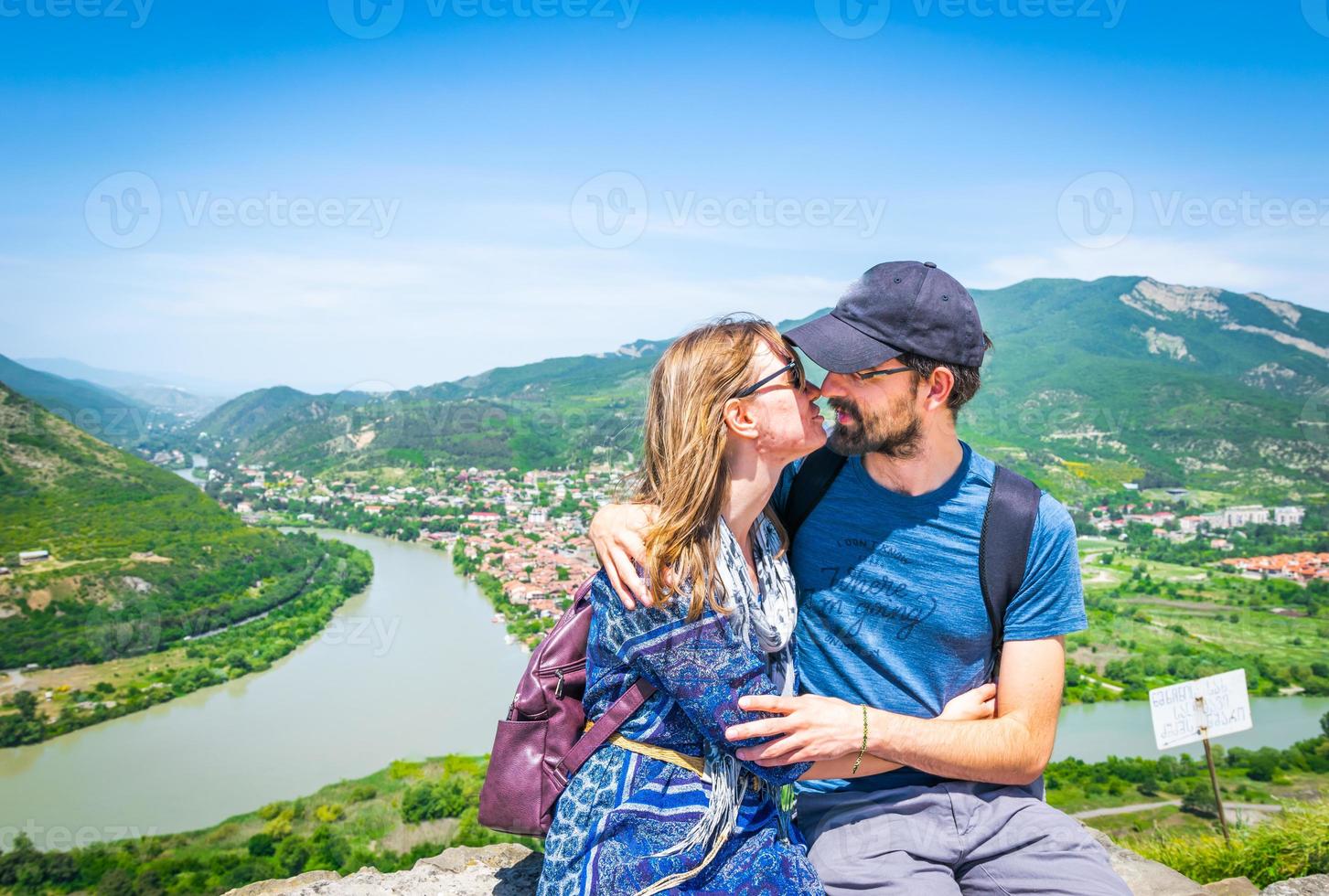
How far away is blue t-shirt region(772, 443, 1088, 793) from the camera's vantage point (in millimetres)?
1489

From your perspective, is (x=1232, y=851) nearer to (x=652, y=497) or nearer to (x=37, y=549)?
(x=652, y=497)

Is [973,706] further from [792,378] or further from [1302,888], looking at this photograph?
[1302,888]

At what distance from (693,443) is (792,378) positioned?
24 centimetres

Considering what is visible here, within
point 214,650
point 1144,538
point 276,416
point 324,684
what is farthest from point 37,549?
point 1144,538

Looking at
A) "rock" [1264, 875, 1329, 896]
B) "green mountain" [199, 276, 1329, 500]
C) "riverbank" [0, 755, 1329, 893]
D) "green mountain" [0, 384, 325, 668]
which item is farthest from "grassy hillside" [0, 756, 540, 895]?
"green mountain" [199, 276, 1329, 500]

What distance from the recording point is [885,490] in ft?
5.40

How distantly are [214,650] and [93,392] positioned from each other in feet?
203

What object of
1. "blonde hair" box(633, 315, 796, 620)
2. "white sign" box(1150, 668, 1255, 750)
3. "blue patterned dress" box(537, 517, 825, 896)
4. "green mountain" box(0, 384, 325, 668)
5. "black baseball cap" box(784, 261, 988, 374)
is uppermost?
"black baseball cap" box(784, 261, 988, 374)

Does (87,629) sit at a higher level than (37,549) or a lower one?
lower

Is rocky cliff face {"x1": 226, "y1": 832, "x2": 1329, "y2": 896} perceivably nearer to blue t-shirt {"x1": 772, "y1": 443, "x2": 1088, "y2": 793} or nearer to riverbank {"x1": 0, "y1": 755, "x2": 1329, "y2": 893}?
blue t-shirt {"x1": 772, "y1": 443, "x2": 1088, "y2": 793}

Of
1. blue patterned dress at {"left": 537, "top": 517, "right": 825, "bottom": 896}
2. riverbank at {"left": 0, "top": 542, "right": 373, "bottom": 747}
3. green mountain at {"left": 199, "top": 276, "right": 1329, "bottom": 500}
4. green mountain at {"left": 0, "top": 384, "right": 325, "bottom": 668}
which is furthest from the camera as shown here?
green mountain at {"left": 199, "top": 276, "right": 1329, "bottom": 500}

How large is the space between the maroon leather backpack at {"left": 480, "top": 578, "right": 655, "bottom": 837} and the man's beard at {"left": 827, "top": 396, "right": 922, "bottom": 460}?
608 millimetres

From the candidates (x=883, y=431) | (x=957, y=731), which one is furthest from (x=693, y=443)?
(x=957, y=731)

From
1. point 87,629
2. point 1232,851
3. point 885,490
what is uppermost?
point 885,490
